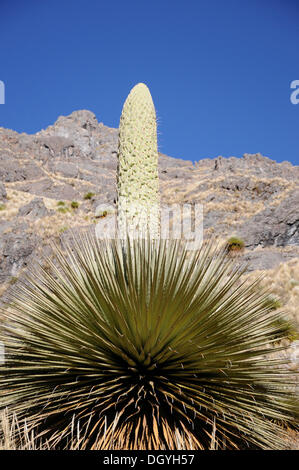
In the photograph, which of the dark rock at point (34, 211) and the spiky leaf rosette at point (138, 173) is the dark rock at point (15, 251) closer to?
the dark rock at point (34, 211)

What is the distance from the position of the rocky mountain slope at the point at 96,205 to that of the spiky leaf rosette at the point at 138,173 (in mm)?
1464

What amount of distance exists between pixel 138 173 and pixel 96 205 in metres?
21.4

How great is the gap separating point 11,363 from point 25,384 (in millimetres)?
251

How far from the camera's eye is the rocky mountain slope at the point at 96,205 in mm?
11592

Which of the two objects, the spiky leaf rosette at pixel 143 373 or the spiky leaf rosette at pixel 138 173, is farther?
the spiky leaf rosette at pixel 138 173

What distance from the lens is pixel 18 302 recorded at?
2.93 m

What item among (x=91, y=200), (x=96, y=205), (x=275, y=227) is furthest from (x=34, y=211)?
(x=275, y=227)

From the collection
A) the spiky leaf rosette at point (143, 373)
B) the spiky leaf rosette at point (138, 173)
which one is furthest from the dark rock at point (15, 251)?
the spiky leaf rosette at point (143, 373)

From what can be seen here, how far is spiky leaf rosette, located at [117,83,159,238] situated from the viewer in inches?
111

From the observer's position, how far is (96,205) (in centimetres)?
2392

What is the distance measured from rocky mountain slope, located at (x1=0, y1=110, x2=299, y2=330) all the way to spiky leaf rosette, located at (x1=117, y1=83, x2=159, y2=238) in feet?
4.80

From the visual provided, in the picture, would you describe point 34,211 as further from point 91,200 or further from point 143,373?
point 143,373
